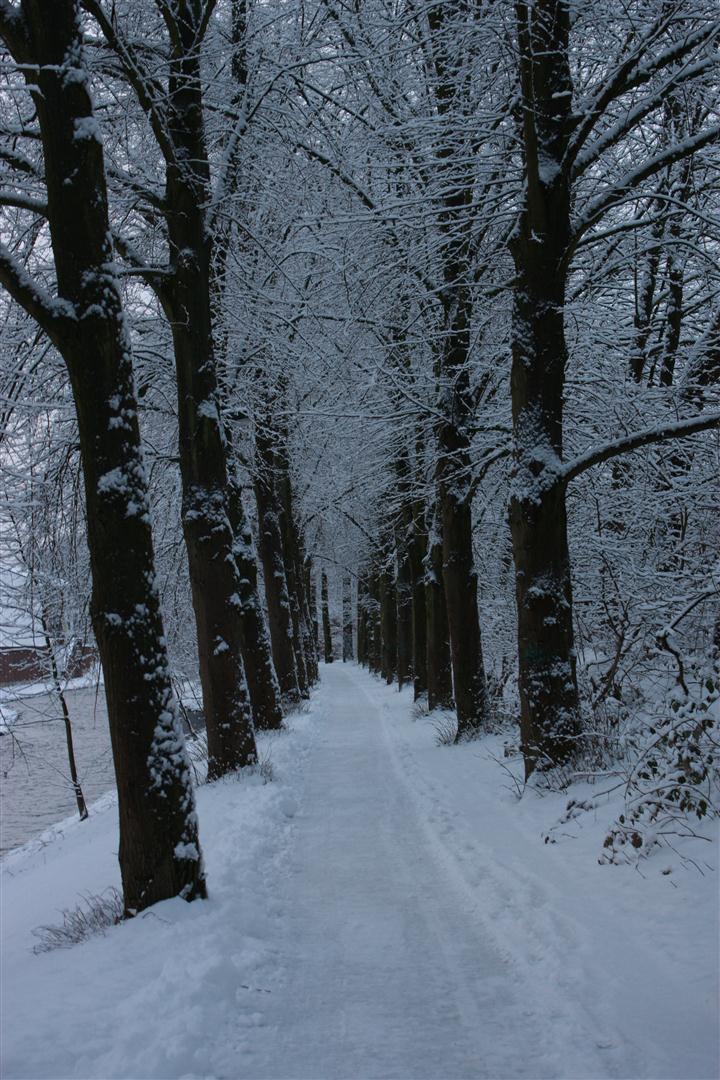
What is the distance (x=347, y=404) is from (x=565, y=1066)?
399 inches

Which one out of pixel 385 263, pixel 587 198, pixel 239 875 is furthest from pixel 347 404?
pixel 239 875

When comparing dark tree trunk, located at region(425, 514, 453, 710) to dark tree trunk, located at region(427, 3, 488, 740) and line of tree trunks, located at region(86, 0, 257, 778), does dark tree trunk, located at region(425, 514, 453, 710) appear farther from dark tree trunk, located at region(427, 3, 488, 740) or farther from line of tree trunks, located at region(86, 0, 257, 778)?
line of tree trunks, located at region(86, 0, 257, 778)

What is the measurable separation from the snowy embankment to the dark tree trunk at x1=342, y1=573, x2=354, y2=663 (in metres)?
46.9

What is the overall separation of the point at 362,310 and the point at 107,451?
670 cm

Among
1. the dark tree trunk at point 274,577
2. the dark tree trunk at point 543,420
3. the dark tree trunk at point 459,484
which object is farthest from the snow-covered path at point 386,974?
the dark tree trunk at point 274,577

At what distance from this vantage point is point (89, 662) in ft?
61.9

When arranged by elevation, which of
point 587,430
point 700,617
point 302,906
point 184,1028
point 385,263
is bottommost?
point 302,906

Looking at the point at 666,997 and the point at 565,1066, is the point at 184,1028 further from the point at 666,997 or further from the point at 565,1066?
the point at 666,997

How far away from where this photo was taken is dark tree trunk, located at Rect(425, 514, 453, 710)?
16.3 meters

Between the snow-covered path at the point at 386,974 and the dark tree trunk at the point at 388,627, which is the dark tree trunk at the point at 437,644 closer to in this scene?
the snow-covered path at the point at 386,974

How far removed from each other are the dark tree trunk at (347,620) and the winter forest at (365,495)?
4157 cm

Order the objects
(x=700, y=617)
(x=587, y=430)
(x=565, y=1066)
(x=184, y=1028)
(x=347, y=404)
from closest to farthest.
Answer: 1. (x=565, y=1066)
2. (x=184, y=1028)
3. (x=700, y=617)
4. (x=587, y=430)
5. (x=347, y=404)

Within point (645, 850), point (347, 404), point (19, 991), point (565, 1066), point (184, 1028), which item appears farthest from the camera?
point (347, 404)

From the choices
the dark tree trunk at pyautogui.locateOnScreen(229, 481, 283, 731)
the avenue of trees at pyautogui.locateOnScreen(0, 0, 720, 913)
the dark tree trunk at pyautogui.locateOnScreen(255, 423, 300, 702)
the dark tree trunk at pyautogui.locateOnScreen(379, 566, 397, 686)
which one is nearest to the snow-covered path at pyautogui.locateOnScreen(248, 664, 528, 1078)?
the avenue of trees at pyautogui.locateOnScreen(0, 0, 720, 913)
